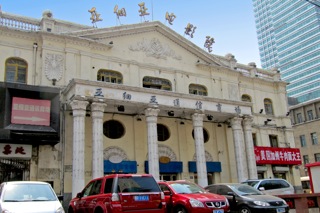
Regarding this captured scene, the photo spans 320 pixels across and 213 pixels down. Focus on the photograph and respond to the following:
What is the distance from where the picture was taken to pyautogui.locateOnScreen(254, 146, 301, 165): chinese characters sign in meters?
28.2

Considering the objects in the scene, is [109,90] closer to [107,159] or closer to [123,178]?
[107,159]

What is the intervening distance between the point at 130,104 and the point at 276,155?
1491cm

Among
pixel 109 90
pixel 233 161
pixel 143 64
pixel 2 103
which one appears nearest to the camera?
pixel 2 103

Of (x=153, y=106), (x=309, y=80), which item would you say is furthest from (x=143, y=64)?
(x=309, y=80)

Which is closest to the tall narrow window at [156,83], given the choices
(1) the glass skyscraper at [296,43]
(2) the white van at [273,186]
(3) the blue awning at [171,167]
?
(3) the blue awning at [171,167]

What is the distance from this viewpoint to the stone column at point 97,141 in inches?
749

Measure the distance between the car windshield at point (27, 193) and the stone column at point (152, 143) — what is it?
10.6 metres

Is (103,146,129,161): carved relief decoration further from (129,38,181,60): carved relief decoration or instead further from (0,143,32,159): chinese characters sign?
(129,38,181,60): carved relief decoration

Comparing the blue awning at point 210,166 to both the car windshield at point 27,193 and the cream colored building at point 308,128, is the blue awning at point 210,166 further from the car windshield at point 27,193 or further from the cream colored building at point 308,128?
the cream colored building at point 308,128

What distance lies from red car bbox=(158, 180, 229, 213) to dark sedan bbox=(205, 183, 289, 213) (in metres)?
1.46

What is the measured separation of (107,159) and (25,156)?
5015mm

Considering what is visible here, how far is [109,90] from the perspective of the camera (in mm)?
20391

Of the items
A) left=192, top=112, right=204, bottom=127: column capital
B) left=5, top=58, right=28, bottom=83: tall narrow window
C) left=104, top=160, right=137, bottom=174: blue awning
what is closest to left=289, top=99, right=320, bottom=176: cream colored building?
left=192, top=112, right=204, bottom=127: column capital

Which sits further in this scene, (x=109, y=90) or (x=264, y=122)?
(x=264, y=122)
